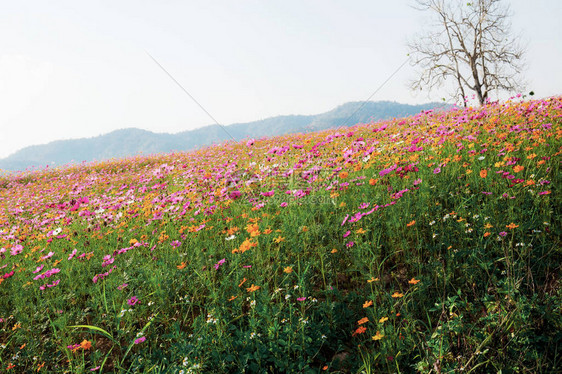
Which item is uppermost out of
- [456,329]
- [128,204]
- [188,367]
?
[128,204]

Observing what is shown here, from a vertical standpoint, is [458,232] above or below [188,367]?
above

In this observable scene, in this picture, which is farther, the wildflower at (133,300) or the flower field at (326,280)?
the wildflower at (133,300)

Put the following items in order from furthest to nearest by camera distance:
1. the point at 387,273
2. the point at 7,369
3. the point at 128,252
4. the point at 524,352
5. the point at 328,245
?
the point at 128,252
the point at 328,245
the point at 387,273
the point at 7,369
the point at 524,352

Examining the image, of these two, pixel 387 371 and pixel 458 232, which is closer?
pixel 387 371

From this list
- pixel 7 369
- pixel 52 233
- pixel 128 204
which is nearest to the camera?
pixel 7 369

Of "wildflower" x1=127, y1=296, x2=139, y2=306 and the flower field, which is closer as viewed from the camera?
the flower field

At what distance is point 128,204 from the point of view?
5.52 m

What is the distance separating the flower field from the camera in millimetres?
1897

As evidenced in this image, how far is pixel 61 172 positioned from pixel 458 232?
1547 cm

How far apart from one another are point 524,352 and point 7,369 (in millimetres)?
3311

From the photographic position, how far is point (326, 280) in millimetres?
2732

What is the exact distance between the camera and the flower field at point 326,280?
190cm

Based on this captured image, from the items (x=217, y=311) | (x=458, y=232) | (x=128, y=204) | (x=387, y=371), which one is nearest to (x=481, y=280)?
(x=458, y=232)

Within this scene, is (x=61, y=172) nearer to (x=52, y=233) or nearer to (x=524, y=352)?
(x=52, y=233)
